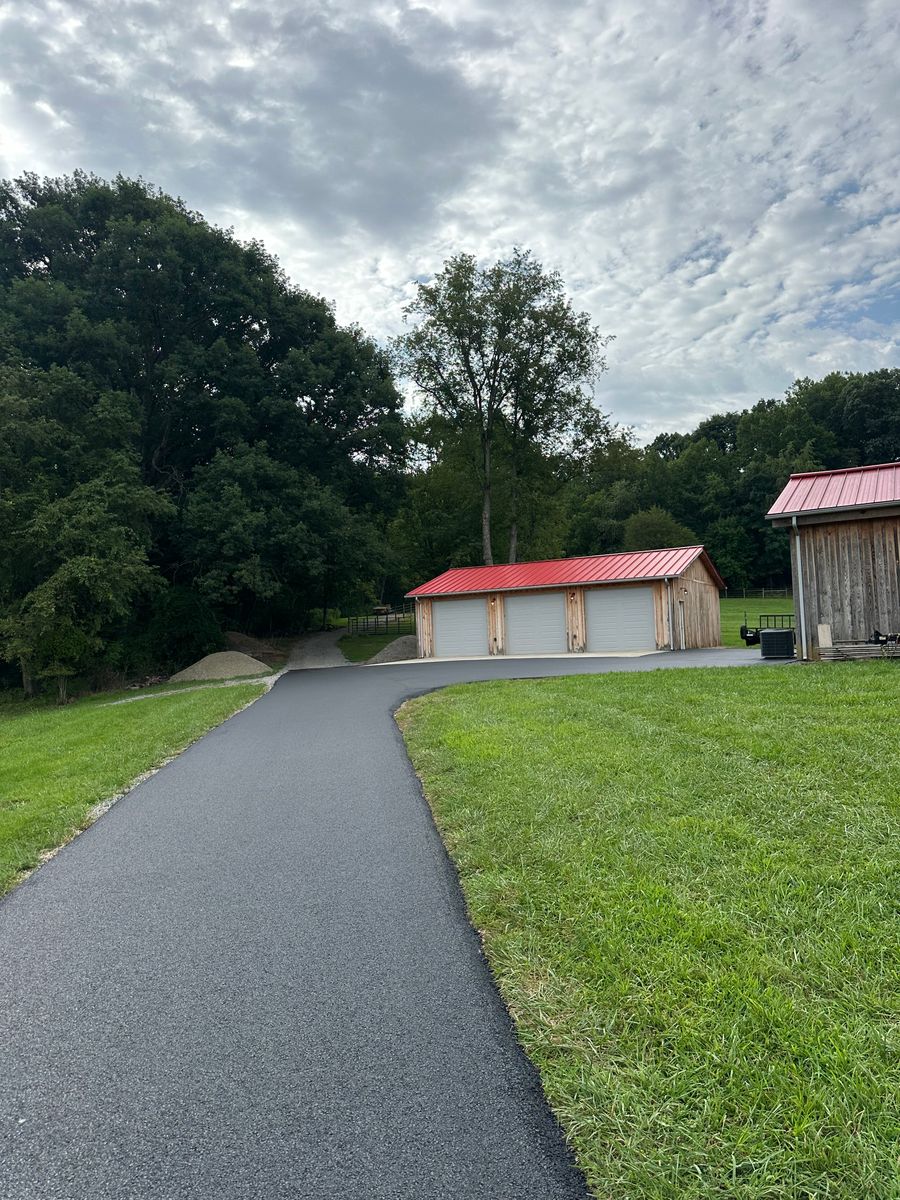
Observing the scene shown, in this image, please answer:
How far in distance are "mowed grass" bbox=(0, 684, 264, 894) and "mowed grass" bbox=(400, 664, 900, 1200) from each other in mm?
3270

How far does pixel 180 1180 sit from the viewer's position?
80.0 inches

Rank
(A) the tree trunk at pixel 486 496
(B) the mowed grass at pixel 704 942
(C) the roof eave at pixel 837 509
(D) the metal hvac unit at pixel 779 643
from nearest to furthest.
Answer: (B) the mowed grass at pixel 704 942 < (C) the roof eave at pixel 837 509 < (D) the metal hvac unit at pixel 779 643 < (A) the tree trunk at pixel 486 496

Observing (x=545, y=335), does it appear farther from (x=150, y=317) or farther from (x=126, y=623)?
(x=126, y=623)

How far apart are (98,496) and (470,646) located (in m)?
13.8

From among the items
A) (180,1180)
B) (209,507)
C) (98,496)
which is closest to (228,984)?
(180,1180)

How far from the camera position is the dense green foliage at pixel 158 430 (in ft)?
63.7

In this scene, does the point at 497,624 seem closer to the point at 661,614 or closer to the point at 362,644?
the point at 661,614

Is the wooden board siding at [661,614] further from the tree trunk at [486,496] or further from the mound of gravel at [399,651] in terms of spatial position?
the tree trunk at [486,496]

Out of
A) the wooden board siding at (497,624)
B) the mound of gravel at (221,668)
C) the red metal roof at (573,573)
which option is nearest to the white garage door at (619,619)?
the red metal roof at (573,573)

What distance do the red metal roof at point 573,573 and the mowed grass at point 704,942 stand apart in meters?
17.1

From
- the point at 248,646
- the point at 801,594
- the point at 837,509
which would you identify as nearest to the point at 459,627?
the point at 248,646

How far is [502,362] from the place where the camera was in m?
35.2

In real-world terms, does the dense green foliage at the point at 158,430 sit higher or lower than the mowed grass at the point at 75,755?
higher

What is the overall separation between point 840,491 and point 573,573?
38.2 feet
